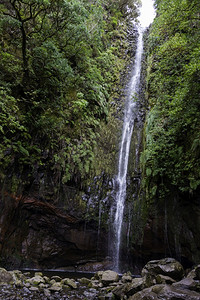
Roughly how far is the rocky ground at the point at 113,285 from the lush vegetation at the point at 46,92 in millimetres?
3524

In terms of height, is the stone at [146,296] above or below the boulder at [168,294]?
below

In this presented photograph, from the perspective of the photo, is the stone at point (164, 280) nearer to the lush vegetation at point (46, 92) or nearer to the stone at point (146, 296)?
the stone at point (146, 296)

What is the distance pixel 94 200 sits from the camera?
9875mm

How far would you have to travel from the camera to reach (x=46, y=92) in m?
8.63

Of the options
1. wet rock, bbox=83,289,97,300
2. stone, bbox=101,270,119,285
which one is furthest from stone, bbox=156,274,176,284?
stone, bbox=101,270,119,285

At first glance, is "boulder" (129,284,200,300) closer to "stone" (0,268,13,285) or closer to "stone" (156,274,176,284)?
"stone" (156,274,176,284)

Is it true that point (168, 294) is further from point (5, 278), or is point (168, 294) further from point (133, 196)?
point (133, 196)

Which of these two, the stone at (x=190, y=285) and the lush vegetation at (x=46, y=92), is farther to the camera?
the lush vegetation at (x=46, y=92)

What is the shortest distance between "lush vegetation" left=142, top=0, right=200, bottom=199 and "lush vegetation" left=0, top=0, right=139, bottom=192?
2.96 metres

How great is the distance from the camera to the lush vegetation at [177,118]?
274 inches

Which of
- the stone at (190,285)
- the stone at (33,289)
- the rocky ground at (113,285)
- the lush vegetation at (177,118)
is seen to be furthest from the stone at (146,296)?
the lush vegetation at (177,118)

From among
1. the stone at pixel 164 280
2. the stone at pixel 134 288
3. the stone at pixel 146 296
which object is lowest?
the stone at pixel 134 288

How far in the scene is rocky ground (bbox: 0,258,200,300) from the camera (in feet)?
12.4

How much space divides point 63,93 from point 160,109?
4.41 meters
